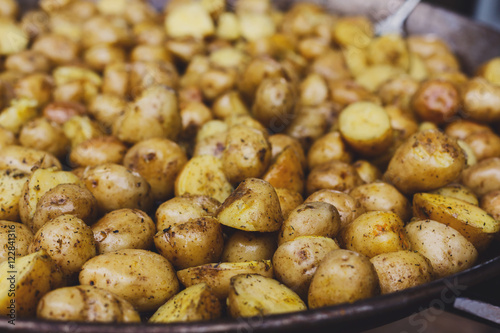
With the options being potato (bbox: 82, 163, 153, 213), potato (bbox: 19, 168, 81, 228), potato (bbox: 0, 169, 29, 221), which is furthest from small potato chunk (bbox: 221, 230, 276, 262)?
potato (bbox: 0, 169, 29, 221)

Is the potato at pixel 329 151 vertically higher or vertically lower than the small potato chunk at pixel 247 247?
higher

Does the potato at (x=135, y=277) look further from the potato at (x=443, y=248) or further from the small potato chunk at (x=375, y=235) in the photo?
the potato at (x=443, y=248)

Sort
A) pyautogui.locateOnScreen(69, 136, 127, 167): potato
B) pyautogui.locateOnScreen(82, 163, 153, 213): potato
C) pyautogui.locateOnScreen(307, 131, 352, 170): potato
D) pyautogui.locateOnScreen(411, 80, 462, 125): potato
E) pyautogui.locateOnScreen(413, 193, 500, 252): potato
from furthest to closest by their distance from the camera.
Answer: pyautogui.locateOnScreen(411, 80, 462, 125): potato < pyautogui.locateOnScreen(307, 131, 352, 170): potato < pyautogui.locateOnScreen(69, 136, 127, 167): potato < pyautogui.locateOnScreen(82, 163, 153, 213): potato < pyautogui.locateOnScreen(413, 193, 500, 252): potato

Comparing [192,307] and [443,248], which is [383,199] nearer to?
[443,248]

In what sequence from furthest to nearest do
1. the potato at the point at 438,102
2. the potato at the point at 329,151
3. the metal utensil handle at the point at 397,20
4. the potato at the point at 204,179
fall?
the metal utensil handle at the point at 397,20
the potato at the point at 438,102
the potato at the point at 329,151
the potato at the point at 204,179

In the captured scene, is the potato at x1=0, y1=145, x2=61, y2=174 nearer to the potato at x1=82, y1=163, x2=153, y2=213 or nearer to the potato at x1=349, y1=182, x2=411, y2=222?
the potato at x1=82, y1=163, x2=153, y2=213

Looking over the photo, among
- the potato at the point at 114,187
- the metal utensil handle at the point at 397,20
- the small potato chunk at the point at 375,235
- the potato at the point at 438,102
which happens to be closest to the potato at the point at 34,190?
the potato at the point at 114,187
